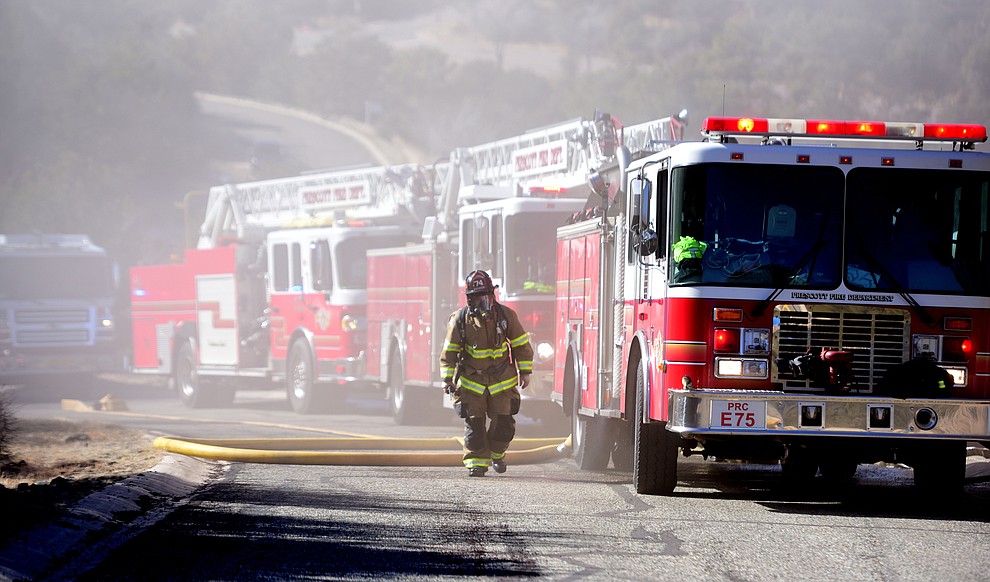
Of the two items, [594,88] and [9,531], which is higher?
[594,88]

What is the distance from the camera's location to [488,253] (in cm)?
1573

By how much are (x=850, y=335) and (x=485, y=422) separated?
3.39 meters

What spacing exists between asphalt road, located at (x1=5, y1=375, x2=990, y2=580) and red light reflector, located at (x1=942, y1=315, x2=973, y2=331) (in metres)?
1.16

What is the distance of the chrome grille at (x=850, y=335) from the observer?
8820 millimetres

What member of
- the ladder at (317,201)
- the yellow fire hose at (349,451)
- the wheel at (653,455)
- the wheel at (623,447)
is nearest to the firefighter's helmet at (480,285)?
the wheel at (623,447)

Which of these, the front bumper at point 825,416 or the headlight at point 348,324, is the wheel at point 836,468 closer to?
the front bumper at point 825,416

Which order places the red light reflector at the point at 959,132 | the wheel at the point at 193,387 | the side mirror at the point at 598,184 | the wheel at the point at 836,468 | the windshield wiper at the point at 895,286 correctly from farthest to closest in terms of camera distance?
the wheel at the point at 193,387, the side mirror at the point at 598,184, the wheel at the point at 836,468, the red light reflector at the point at 959,132, the windshield wiper at the point at 895,286

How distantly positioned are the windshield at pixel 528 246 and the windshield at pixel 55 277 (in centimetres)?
1626

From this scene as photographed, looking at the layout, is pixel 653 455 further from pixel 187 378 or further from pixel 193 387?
pixel 187 378

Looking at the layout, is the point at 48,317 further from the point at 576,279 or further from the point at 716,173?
the point at 716,173

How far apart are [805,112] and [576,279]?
3237cm

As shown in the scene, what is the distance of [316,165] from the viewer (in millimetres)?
67062

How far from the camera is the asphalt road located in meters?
6.64

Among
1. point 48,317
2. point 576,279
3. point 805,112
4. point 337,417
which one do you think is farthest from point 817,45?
point 576,279
